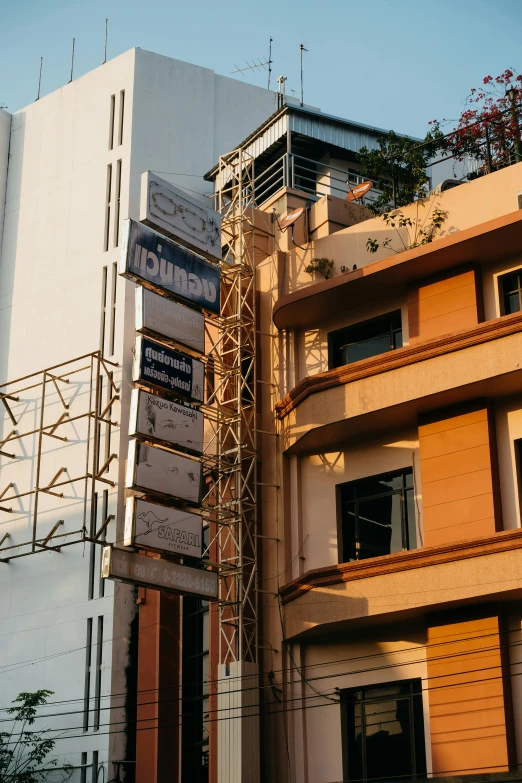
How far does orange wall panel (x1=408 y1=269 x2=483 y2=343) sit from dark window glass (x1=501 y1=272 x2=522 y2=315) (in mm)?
496

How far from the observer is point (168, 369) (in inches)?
977

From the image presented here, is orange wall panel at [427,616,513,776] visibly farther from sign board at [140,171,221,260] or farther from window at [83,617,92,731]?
window at [83,617,92,731]

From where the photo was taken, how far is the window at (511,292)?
23.0m

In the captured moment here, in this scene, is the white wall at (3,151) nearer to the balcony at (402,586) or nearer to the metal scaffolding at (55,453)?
the metal scaffolding at (55,453)

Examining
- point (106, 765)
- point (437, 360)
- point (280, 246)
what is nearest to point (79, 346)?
point (280, 246)

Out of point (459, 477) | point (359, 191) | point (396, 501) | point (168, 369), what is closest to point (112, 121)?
point (359, 191)

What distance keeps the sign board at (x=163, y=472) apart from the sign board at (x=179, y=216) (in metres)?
5.10

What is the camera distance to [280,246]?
92.3 feet

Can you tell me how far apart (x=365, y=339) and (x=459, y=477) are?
4500 millimetres

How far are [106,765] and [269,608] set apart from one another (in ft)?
22.0

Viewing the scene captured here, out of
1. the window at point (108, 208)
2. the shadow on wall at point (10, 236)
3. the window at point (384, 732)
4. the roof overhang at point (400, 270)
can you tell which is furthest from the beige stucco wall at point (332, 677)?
the shadow on wall at point (10, 236)

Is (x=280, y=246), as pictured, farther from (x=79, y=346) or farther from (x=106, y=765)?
(x=106, y=765)

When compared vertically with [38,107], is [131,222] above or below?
below

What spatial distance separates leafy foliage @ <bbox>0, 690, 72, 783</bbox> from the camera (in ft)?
92.5
